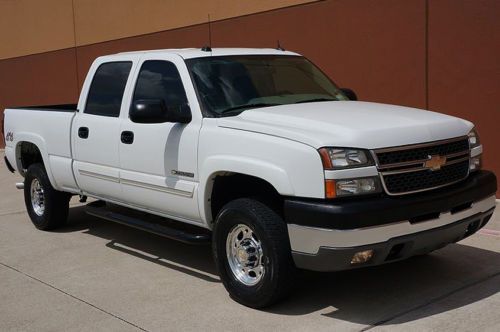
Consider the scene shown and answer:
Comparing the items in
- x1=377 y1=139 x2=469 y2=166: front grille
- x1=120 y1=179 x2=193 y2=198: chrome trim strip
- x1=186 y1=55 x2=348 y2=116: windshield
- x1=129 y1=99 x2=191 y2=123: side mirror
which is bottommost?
x1=120 y1=179 x2=193 y2=198: chrome trim strip

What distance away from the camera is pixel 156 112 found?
5352mm

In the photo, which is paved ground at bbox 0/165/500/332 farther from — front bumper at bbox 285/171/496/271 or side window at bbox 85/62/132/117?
side window at bbox 85/62/132/117

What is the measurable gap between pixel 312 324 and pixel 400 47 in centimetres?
507

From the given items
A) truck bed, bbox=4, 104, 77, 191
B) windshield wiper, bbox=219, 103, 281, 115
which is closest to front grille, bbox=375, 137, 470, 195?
windshield wiper, bbox=219, 103, 281, 115

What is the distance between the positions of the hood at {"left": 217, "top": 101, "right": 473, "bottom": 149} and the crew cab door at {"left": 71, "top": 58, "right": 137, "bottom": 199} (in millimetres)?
1590

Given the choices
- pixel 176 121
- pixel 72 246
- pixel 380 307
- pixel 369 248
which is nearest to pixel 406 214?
pixel 369 248

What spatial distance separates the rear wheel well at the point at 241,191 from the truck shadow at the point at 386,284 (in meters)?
0.65

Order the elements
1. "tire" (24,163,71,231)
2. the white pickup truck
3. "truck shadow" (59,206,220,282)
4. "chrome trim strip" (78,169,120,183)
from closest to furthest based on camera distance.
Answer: the white pickup truck < "truck shadow" (59,206,220,282) < "chrome trim strip" (78,169,120,183) < "tire" (24,163,71,231)

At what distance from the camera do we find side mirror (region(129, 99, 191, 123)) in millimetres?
5336

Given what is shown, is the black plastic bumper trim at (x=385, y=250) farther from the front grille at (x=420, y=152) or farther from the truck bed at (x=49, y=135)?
the truck bed at (x=49, y=135)

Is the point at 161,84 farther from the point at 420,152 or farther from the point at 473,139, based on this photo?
the point at 473,139

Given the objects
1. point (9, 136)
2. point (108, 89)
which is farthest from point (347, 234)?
point (9, 136)

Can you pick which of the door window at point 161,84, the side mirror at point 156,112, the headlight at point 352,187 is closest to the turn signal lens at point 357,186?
the headlight at point 352,187

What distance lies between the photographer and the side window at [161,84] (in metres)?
5.71
